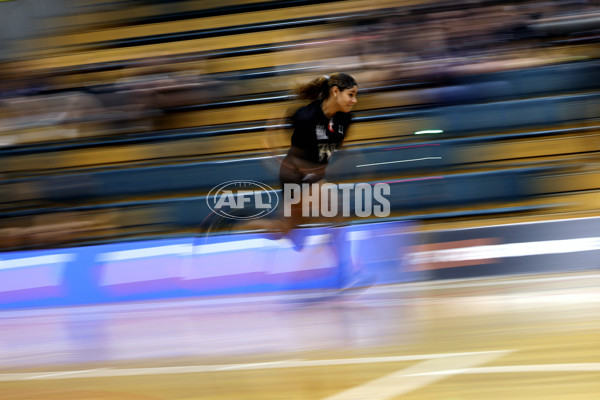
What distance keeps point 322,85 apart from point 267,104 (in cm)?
218

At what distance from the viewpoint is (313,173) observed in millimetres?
4789

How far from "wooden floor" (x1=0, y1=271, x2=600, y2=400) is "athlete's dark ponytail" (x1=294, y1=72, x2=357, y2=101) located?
1.35 meters

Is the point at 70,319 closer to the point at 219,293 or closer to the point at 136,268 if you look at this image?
the point at 136,268

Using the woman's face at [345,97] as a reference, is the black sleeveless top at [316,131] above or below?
below

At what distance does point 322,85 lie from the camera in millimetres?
4758

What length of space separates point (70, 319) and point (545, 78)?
4.19 metres

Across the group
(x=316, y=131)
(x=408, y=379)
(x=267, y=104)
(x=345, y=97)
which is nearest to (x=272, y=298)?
(x=316, y=131)

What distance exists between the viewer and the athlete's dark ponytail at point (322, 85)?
4.62 meters

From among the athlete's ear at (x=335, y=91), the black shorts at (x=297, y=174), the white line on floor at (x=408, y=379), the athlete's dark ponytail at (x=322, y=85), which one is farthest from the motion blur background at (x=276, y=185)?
the athlete's ear at (x=335, y=91)

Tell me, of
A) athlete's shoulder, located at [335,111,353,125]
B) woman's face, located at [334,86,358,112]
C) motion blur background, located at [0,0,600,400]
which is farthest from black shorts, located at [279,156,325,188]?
woman's face, located at [334,86,358,112]

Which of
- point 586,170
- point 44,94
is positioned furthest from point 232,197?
point 586,170

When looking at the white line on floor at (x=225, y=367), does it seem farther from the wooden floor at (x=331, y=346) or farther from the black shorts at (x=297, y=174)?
the black shorts at (x=297, y=174)

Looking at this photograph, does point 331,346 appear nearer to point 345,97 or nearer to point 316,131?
point 316,131

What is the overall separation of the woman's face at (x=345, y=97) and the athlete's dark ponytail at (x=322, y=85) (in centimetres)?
3
